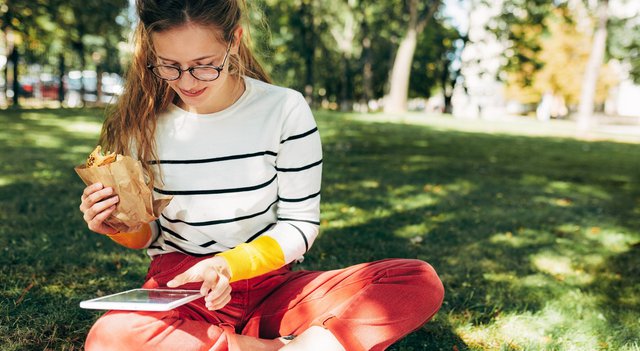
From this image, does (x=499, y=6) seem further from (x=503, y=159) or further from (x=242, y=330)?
(x=242, y=330)

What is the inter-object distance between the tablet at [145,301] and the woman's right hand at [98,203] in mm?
251

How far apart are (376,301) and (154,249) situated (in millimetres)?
947

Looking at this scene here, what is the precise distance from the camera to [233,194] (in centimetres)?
207

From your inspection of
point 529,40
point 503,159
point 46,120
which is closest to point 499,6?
point 529,40

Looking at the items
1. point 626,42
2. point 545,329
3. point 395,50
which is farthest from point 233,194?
point 626,42

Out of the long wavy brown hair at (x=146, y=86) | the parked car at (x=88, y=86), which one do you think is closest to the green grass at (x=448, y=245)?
the long wavy brown hair at (x=146, y=86)

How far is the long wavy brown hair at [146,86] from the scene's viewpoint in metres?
1.94

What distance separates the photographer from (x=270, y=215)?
85.5 inches

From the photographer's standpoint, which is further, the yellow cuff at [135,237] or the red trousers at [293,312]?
the yellow cuff at [135,237]

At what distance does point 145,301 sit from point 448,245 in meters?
2.83

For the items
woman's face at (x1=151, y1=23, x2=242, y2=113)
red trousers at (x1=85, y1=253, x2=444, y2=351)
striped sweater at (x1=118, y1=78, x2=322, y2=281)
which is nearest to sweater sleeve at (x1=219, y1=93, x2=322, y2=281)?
striped sweater at (x1=118, y1=78, x2=322, y2=281)

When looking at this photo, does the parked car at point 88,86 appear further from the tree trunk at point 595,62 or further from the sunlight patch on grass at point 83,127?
the tree trunk at point 595,62

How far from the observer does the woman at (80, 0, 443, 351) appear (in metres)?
1.89

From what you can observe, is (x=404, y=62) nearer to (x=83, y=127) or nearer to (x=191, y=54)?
(x=83, y=127)
